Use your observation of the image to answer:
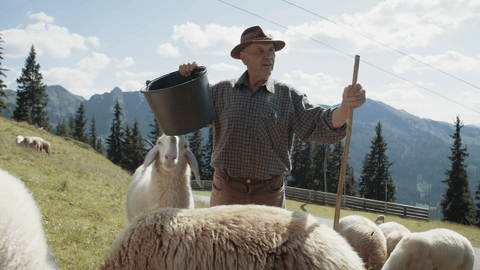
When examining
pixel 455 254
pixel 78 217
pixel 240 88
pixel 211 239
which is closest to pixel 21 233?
pixel 211 239

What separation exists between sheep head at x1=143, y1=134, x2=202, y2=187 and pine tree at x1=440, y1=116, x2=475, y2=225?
40.1 m

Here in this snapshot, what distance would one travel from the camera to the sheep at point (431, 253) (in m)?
6.40

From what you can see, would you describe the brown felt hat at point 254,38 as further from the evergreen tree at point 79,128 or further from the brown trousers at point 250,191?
the evergreen tree at point 79,128

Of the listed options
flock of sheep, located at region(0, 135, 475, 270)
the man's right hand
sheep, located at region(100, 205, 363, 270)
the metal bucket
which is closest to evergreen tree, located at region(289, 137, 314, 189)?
the man's right hand

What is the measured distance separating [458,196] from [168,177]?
42633 millimetres

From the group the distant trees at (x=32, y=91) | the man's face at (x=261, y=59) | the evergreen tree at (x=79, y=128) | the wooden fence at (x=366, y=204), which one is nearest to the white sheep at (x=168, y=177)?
the man's face at (x=261, y=59)

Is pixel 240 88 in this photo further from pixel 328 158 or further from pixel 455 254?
pixel 328 158

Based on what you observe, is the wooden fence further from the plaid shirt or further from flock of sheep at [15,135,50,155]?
the plaid shirt

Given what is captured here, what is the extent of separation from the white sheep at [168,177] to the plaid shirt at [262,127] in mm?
1413

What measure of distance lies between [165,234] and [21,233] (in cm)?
136

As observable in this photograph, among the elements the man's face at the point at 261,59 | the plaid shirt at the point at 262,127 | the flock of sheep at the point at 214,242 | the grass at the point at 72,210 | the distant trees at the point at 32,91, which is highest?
the distant trees at the point at 32,91

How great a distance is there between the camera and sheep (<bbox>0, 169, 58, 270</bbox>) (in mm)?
2258

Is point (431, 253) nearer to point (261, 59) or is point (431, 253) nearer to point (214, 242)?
point (261, 59)

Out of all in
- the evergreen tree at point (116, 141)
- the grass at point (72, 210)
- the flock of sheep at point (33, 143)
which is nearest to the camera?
the grass at point (72, 210)
